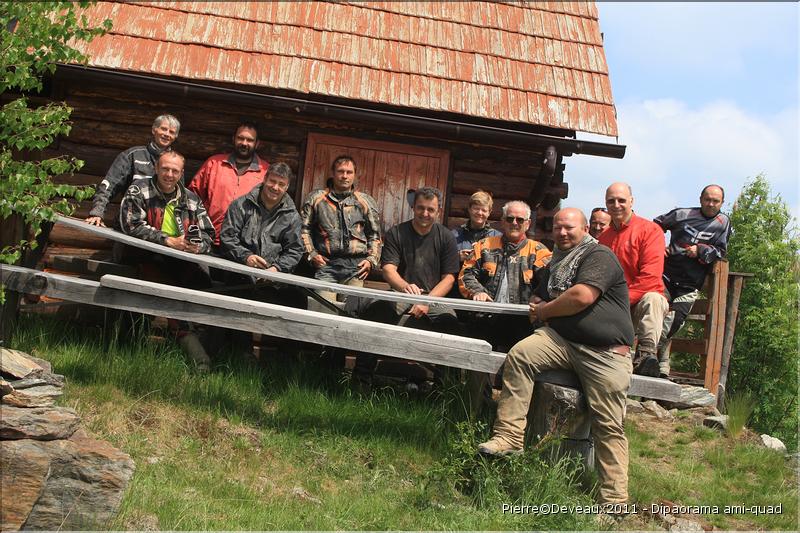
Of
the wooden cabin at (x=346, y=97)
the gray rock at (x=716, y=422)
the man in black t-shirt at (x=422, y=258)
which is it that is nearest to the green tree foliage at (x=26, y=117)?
the man in black t-shirt at (x=422, y=258)

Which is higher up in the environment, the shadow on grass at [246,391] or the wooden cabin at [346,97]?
the wooden cabin at [346,97]

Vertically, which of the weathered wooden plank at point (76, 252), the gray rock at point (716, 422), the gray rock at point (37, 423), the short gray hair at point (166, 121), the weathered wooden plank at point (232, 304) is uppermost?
the short gray hair at point (166, 121)

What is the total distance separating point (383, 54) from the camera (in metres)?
8.16

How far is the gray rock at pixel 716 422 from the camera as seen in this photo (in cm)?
Result: 747

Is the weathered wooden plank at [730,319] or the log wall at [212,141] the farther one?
the weathered wooden plank at [730,319]

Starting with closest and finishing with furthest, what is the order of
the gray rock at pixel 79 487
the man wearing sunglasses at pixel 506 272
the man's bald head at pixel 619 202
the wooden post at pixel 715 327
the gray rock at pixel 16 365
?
the gray rock at pixel 79 487
the gray rock at pixel 16 365
the man wearing sunglasses at pixel 506 272
the man's bald head at pixel 619 202
the wooden post at pixel 715 327

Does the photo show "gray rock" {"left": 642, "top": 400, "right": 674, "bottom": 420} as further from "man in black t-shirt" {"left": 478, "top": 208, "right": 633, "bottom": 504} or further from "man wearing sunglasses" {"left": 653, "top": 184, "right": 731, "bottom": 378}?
"man in black t-shirt" {"left": 478, "top": 208, "right": 633, "bottom": 504}

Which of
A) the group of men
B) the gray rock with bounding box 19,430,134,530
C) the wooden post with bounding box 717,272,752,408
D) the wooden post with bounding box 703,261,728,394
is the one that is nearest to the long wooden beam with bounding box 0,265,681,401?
the group of men

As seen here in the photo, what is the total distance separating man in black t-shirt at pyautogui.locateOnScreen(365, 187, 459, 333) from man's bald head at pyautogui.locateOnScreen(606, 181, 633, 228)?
137cm

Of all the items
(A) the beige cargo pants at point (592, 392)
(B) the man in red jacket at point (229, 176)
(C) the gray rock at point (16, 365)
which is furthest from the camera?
(B) the man in red jacket at point (229, 176)

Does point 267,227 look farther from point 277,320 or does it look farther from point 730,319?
point 730,319

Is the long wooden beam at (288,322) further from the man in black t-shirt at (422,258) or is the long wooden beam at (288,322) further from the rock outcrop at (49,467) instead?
the rock outcrop at (49,467)

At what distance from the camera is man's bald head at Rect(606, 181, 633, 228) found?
6406 mm

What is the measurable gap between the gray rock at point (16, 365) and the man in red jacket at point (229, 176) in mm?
2374
